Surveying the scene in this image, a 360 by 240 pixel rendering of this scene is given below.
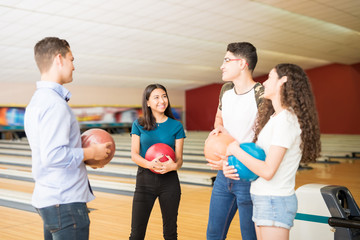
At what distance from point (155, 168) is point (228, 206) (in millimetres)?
535

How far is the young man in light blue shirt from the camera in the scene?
5.24 feet

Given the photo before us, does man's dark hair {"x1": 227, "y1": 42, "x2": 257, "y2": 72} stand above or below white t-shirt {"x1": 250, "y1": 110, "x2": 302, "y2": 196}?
above

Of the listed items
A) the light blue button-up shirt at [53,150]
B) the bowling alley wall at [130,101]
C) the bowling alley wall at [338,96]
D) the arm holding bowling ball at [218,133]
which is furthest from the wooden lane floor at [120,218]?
the bowling alley wall at [338,96]

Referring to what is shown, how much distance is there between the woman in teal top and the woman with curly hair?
2.95ft

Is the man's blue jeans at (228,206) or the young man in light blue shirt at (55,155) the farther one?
the man's blue jeans at (228,206)

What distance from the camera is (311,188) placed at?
108 inches

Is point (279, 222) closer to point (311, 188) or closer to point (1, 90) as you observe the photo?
point (311, 188)

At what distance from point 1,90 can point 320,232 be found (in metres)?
17.1

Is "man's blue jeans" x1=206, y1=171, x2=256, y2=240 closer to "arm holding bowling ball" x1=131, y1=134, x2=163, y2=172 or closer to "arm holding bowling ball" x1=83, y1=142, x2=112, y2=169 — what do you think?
"arm holding bowling ball" x1=131, y1=134, x2=163, y2=172

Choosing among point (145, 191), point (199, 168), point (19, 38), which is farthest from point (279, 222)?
point (19, 38)

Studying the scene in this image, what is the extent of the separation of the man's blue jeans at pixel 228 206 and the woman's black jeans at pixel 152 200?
1.29ft

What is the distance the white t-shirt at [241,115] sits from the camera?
2240 mm

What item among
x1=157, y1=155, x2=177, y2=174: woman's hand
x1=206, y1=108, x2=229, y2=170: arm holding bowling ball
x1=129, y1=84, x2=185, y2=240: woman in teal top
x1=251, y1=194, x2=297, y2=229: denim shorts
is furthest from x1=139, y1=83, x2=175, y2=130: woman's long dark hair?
x1=251, y1=194, x2=297, y2=229: denim shorts

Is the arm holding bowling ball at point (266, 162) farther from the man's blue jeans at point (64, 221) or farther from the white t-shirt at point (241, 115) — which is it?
the man's blue jeans at point (64, 221)
